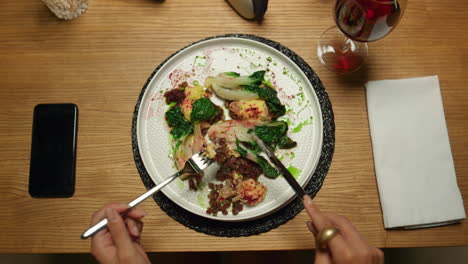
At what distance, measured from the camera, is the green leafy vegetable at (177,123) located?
104 cm

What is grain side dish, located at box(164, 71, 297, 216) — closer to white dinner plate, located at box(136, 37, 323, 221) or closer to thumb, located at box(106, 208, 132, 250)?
white dinner plate, located at box(136, 37, 323, 221)

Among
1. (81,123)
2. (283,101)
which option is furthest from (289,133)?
(81,123)

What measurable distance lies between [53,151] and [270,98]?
0.72 meters

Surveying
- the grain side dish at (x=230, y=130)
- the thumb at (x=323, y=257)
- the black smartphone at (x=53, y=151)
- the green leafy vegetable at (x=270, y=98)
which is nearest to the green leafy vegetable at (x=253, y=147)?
the grain side dish at (x=230, y=130)

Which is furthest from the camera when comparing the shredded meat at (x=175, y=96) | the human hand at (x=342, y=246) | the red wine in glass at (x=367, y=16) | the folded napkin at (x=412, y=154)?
the shredded meat at (x=175, y=96)

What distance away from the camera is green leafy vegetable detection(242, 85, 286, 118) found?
3.41 ft

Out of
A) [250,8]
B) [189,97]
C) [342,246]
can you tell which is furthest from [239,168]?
[250,8]

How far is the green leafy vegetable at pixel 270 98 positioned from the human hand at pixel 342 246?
1.09ft

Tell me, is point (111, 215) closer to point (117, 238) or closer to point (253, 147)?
point (117, 238)

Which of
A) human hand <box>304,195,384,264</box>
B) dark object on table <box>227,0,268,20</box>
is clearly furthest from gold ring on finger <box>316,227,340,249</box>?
dark object on table <box>227,0,268,20</box>

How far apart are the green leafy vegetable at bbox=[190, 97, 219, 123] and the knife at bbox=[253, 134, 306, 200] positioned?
153 mm

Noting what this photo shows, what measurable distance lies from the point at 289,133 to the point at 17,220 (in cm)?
91

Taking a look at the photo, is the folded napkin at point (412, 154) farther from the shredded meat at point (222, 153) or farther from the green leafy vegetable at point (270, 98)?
the shredded meat at point (222, 153)

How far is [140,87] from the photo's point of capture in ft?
3.73
